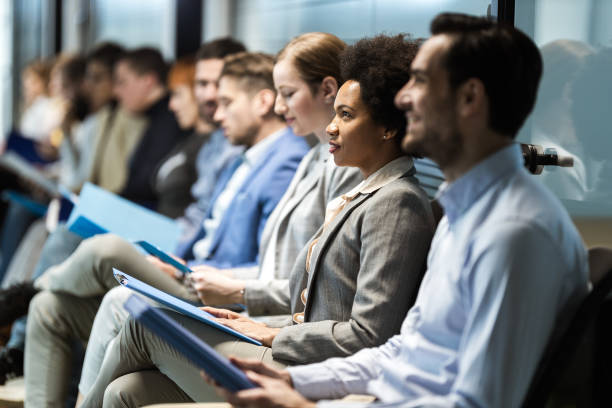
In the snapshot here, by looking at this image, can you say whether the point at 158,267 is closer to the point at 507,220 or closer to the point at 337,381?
the point at 337,381

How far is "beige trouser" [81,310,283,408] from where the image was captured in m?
1.96

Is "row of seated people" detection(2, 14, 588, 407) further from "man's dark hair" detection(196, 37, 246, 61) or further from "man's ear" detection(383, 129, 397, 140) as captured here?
"man's dark hair" detection(196, 37, 246, 61)

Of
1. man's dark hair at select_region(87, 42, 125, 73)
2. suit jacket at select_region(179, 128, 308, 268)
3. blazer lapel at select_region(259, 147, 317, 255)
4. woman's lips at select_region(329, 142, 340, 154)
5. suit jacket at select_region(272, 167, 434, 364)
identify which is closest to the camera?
suit jacket at select_region(272, 167, 434, 364)

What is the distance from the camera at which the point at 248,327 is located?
2094 millimetres

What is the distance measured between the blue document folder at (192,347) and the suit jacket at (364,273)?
0.34m

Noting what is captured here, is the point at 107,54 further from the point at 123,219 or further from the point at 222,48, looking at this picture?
the point at 123,219

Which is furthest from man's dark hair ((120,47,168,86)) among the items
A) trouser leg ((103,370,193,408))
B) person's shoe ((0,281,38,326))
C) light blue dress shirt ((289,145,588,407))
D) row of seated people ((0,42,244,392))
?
light blue dress shirt ((289,145,588,407))

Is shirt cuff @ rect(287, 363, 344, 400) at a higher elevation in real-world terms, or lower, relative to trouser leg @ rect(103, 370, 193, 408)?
higher

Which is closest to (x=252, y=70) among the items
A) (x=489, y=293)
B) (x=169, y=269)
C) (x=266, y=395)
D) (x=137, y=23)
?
(x=169, y=269)

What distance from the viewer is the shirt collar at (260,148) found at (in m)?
3.11

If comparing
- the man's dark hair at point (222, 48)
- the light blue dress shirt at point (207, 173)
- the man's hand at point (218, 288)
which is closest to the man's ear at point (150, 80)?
the light blue dress shirt at point (207, 173)

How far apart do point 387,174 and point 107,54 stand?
4.73m

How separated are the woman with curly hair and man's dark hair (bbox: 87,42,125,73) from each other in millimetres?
4404

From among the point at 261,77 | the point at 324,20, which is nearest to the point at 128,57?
the point at 324,20
